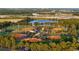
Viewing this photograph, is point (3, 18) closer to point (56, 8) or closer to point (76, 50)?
point (56, 8)

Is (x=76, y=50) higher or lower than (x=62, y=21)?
lower

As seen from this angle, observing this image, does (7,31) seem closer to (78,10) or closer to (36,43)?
(36,43)
